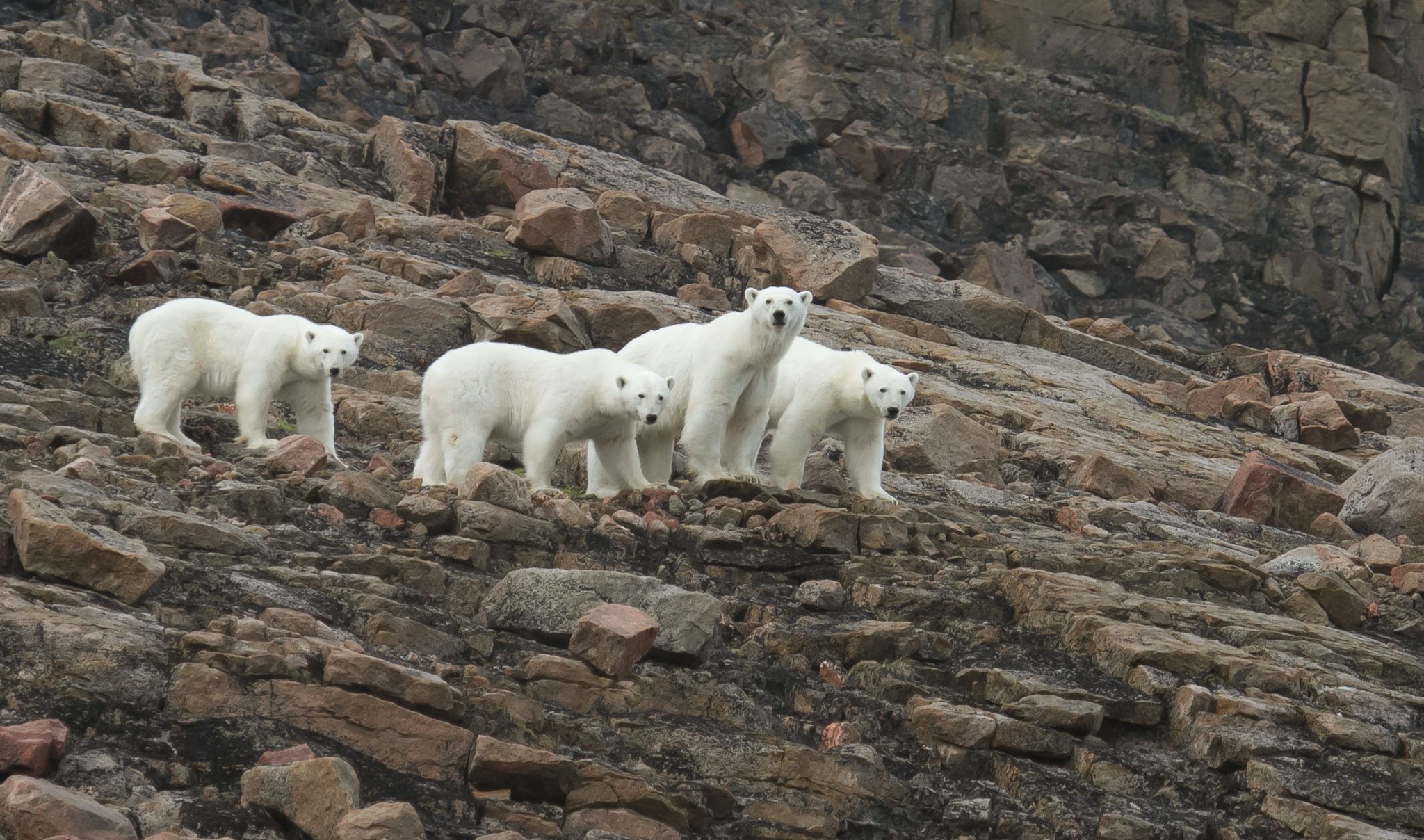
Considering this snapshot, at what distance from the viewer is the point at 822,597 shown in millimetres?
11508

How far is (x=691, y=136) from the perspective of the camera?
4256 centimetres

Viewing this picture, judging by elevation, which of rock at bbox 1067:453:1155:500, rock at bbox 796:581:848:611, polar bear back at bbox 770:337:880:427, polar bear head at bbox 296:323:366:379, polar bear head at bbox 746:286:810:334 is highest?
polar bear head at bbox 746:286:810:334

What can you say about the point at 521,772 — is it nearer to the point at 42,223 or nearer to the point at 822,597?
the point at 822,597

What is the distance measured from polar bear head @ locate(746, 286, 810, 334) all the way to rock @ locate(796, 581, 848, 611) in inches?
117

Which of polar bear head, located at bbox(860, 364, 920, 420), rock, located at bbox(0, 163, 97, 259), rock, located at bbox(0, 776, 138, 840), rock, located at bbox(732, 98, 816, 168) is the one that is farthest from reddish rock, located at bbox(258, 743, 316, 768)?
rock, located at bbox(732, 98, 816, 168)

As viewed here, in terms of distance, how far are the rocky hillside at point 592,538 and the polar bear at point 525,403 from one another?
2.41 ft

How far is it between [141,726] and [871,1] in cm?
4607

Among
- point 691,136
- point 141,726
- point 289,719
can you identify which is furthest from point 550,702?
point 691,136

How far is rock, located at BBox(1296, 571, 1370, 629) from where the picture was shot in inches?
515

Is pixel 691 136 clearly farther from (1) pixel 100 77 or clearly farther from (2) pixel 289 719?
(2) pixel 289 719

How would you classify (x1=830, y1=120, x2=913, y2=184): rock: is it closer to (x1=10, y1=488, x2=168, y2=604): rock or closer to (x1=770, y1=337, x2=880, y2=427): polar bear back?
(x1=770, y1=337, x2=880, y2=427): polar bear back

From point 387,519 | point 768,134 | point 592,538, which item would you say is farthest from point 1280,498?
point 768,134

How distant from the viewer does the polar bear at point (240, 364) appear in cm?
1370

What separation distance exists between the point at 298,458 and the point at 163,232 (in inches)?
380
